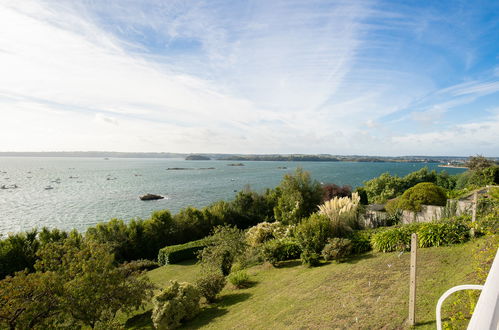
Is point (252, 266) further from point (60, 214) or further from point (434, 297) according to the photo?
point (60, 214)

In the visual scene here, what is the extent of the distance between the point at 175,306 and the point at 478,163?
32377mm

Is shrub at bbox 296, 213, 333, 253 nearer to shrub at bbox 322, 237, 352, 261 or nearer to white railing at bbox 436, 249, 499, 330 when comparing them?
shrub at bbox 322, 237, 352, 261

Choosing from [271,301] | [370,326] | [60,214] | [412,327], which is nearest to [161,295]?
[271,301]

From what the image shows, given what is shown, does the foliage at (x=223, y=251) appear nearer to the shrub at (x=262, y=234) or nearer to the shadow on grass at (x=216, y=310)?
the shadow on grass at (x=216, y=310)

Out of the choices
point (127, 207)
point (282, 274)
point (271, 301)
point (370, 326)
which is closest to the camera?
point (370, 326)

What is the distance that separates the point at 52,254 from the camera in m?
8.62

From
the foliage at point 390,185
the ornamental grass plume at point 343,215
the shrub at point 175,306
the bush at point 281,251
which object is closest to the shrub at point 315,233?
the ornamental grass plume at point 343,215

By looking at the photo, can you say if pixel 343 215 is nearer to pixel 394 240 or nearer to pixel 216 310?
pixel 394 240

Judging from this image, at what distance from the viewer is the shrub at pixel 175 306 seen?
842 centimetres

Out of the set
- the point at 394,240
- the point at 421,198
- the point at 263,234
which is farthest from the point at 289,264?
the point at 421,198

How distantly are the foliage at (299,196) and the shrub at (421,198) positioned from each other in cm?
636

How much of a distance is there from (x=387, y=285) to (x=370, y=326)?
1.76 m

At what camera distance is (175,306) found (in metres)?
8.52

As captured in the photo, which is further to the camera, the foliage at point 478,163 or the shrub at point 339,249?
the foliage at point 478,163
